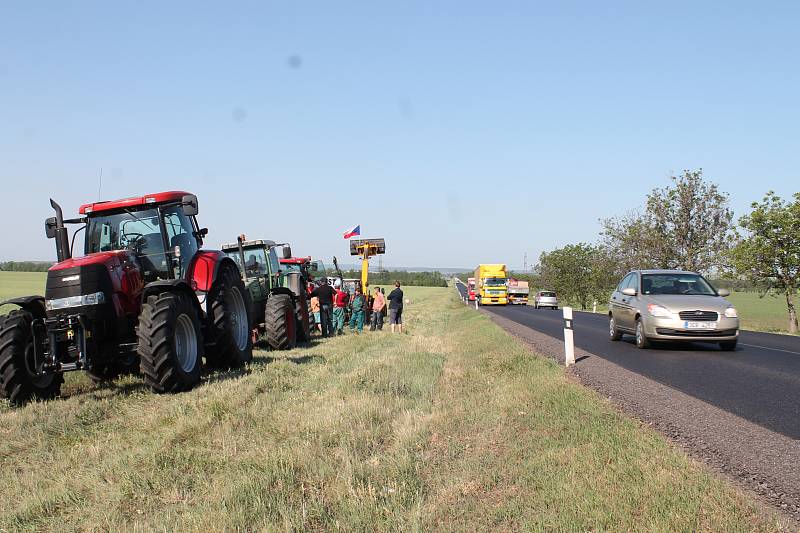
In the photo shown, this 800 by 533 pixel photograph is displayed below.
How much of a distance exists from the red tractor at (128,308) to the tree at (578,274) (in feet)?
135

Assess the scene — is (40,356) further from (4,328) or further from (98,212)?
(98,212)

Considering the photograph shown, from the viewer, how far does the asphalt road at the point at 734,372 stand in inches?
287

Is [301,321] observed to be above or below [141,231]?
below

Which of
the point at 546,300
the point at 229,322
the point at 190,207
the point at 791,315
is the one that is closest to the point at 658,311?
the point at 229,322

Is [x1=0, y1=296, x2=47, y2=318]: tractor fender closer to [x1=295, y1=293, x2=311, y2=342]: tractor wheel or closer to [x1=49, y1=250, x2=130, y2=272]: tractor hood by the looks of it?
[x1=49, y1=250, x2=130, y2=272]: tractor hood

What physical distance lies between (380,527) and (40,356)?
6.43 metres

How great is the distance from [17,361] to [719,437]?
808 cm

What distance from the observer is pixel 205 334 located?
10.6 metres

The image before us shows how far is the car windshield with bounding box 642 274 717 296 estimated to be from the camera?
45.6 ft

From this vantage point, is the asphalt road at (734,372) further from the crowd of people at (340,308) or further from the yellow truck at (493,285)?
the yellow truck at (493,285)

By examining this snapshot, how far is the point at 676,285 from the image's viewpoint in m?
14.1

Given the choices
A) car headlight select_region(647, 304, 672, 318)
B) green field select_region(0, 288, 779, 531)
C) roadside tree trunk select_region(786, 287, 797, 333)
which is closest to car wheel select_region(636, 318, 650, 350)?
car headlight select_region(647, 304, 672, 318)

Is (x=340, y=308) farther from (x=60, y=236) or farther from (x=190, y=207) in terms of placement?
(x=60, y=236)

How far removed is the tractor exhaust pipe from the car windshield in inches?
435
